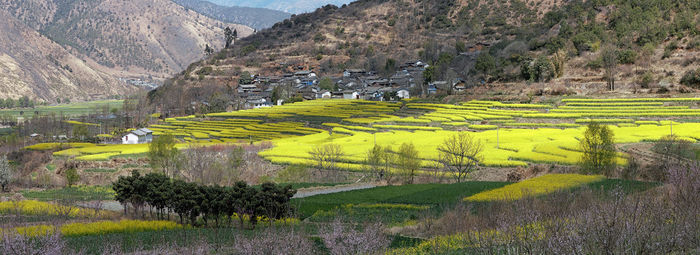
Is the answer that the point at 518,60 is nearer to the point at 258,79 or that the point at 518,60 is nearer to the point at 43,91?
the point at 258,79

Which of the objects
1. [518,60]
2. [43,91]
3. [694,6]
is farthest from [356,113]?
[43,91]

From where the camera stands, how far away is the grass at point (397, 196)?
2900cm

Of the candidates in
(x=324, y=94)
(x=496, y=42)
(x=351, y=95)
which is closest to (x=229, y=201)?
(x=351, y=95)

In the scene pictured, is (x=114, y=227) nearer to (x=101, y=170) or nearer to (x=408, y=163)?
(x=408, y=163)

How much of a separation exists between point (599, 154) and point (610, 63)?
147 ft

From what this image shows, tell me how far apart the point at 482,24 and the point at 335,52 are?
36.1 m

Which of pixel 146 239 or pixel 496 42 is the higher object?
pixel 496 42

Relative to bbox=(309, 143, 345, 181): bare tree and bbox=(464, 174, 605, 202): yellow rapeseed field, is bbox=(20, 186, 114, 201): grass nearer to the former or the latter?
bbox=(309, 143, 345, 181): bare tree

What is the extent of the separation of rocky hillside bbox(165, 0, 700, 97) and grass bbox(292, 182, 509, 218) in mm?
46254

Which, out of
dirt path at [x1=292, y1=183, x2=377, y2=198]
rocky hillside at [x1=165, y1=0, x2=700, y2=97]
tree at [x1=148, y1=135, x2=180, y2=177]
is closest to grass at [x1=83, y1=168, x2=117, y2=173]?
tree at [x1=148, y1=135, x2=180, y2=177]

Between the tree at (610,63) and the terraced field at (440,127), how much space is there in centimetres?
847

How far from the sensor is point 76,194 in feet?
120

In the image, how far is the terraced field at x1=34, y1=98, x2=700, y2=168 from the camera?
45.4 meters

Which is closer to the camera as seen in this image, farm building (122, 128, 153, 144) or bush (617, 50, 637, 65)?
farm building (122, 128, 153, 144)
